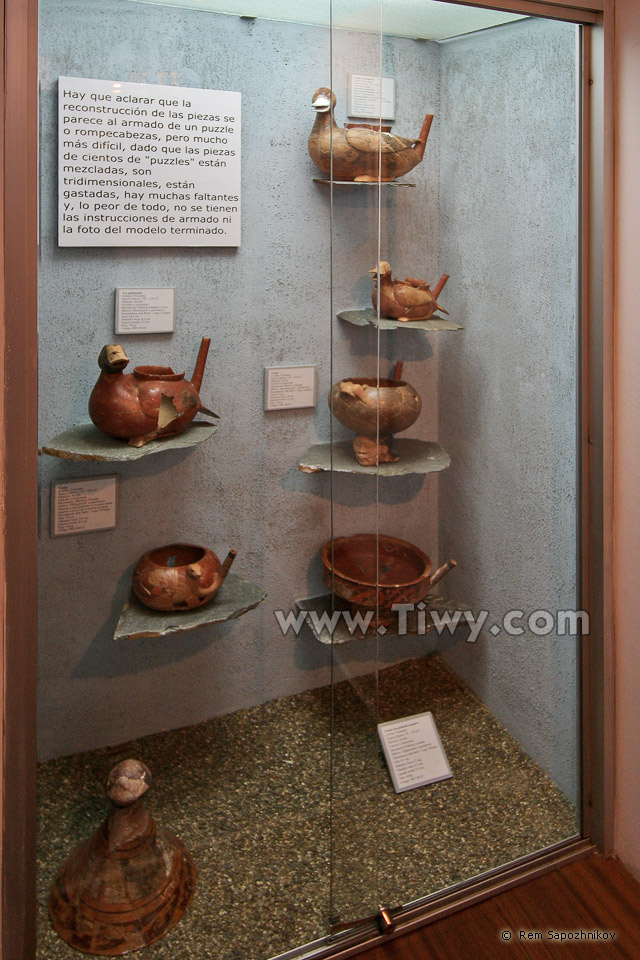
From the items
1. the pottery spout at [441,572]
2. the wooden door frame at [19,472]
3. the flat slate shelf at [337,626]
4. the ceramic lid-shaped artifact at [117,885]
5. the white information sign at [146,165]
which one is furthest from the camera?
the pottery spout at [441,572]

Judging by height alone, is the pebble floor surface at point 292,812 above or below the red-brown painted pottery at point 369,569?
below

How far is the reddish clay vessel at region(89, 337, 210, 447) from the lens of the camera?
4.49 feet

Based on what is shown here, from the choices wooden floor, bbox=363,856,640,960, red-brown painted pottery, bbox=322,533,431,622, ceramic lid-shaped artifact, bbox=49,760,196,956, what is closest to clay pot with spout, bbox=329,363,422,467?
red-brown painted pottery, bbox=322,533,431,622

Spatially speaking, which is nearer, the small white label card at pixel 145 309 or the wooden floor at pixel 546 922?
the small white label card at pixel 145 309

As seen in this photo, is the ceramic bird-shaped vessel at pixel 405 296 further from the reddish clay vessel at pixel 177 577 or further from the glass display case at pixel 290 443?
the reddish clay vessel at pixel 177 577

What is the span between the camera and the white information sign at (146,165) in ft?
4.26

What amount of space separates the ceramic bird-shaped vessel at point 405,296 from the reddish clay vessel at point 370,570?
1.38 feet

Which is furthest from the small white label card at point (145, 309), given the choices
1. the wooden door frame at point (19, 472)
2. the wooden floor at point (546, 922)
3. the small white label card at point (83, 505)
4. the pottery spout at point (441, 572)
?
the wooden floor at point (546, 922)

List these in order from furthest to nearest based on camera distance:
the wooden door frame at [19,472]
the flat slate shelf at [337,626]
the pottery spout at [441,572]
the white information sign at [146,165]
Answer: the pottery spout at [441,572] → the flat slate shelf at [337,626] → the white information sign at [146,165] → the wooden door frame at [19,472]

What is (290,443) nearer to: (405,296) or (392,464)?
(392,464)

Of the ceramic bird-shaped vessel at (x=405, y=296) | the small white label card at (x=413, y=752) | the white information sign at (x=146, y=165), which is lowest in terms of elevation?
the small white label card at (x=413, y=752)

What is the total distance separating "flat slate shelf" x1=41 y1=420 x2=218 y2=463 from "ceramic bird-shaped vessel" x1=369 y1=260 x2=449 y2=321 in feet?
1.41

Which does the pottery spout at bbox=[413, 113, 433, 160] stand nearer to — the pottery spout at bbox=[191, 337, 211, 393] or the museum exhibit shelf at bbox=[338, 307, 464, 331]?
the museum exhibit shelf at bbox=[338, 307, 464, 331]

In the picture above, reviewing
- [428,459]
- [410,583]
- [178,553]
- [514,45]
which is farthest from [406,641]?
[514,45]
